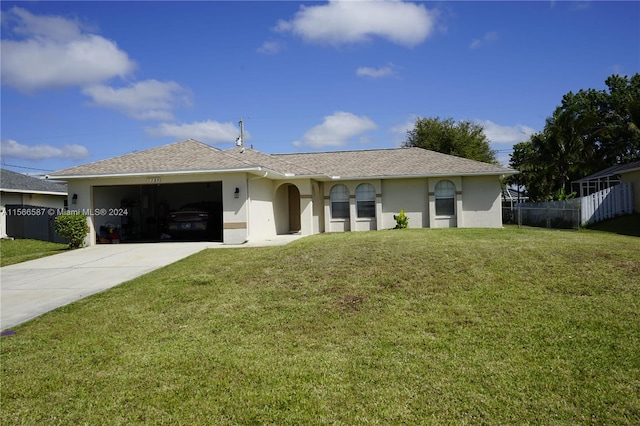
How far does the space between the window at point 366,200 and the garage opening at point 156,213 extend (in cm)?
645

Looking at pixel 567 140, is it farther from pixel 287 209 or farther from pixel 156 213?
pixel 156 213

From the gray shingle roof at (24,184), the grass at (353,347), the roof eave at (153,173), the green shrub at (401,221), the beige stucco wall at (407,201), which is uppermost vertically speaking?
the gray shingle roof at (24,184)

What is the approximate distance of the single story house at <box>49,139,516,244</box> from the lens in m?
17.2

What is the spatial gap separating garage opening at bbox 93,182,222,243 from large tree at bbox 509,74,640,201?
63.9ft

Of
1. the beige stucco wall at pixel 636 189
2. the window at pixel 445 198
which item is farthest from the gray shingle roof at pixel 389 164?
the beige stucco wall at pixel 636 189

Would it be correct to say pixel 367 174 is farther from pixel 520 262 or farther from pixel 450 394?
pixel 450 394

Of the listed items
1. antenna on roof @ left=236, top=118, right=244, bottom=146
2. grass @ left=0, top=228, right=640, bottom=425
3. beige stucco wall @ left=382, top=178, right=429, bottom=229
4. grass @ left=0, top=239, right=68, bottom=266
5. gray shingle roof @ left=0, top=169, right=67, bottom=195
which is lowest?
grass @ left=0, top=228, right=640, bottom=425

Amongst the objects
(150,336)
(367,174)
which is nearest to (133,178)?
(367,174)

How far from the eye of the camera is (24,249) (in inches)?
709

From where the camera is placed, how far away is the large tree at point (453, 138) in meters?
39.5

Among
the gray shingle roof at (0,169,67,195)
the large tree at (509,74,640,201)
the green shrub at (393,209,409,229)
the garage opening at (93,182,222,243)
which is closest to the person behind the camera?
the garage opening at (93,182,222,243)

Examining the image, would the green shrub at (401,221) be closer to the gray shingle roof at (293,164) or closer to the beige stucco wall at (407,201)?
the beige stucco wall at (407,201)

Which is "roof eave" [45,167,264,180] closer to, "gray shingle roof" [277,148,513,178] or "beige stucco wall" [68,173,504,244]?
"beige stucco wall" [68,173,504,244]

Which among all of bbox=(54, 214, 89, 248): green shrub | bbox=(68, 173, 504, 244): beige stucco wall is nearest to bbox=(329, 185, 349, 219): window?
bbox=(68, 173, 504, 244): beige stucco wall
